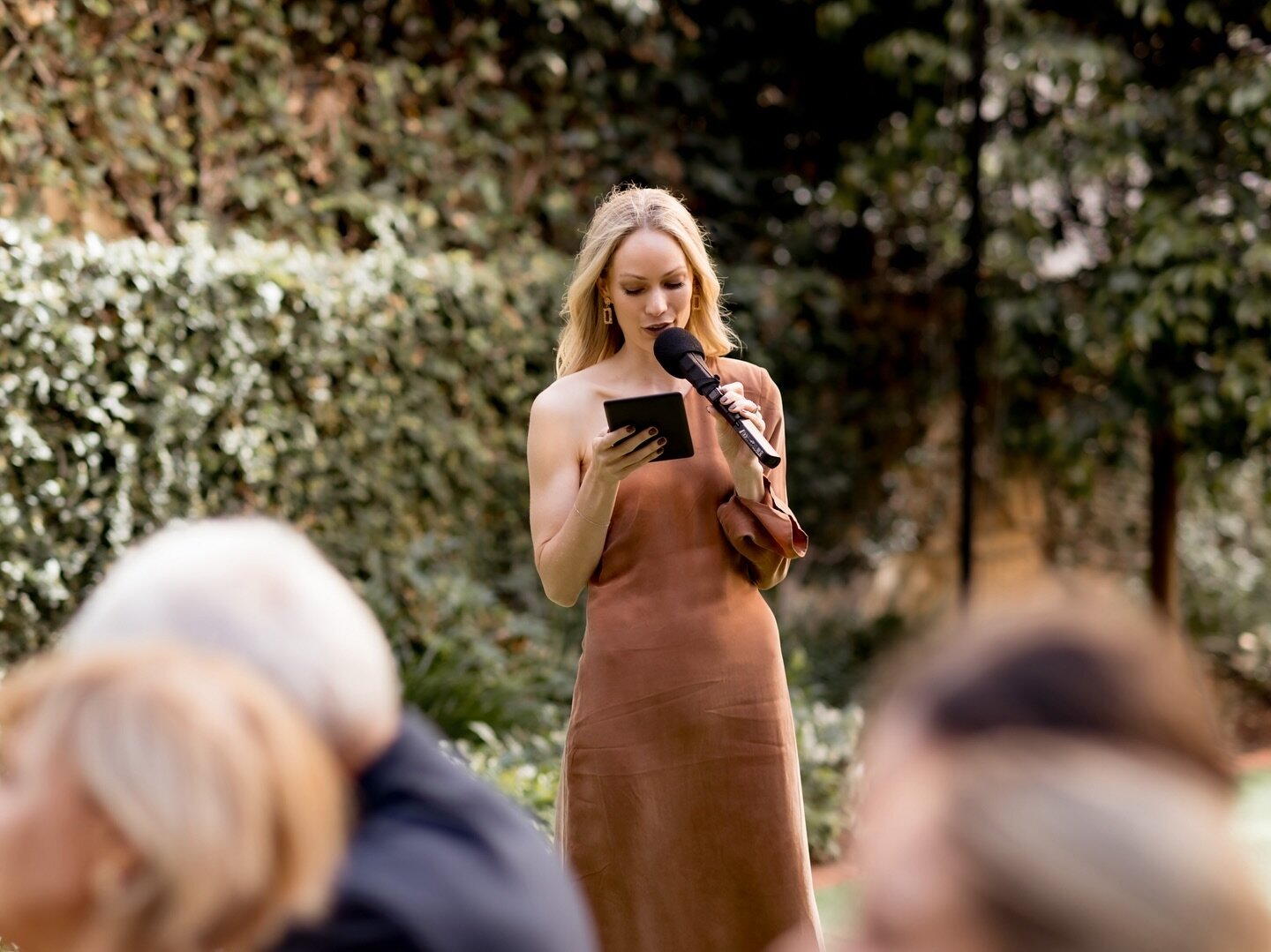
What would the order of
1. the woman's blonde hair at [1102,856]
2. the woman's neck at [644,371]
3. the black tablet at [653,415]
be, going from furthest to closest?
the woman's neck at [644,371] < the black tablet at [653,415] < the woman's blonde hair at [1102,856]

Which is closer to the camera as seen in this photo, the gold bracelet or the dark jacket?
the dark jacket

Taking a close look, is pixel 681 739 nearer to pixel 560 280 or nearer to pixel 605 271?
pixel 605 271

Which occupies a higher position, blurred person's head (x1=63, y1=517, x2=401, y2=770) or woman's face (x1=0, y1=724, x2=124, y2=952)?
blurred person's head (x1=63, y1=517, x2=401, y2=770)

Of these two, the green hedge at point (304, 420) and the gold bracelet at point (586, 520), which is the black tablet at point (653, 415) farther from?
the green hedge at point (304, 420)

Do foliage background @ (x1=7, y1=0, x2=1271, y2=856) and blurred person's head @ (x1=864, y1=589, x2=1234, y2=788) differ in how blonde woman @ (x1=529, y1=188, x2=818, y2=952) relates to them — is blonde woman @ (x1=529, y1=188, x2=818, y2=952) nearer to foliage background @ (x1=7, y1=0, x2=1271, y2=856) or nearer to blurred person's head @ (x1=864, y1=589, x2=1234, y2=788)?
blurred person's head @ (x1=864, y1=589, x2=1234, y2=788)

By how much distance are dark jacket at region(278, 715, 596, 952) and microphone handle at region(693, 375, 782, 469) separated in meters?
1.46

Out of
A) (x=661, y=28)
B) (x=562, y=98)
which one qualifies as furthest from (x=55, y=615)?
(x=661, y=28)

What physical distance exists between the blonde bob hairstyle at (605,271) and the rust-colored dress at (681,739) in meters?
0.33

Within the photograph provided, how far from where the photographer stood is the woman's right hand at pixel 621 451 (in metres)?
2.85

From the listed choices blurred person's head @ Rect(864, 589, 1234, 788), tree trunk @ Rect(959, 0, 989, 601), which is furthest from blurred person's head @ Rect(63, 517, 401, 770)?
tree trunk @ Rect(959, 0, 989, 601)

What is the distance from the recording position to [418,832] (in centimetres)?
135

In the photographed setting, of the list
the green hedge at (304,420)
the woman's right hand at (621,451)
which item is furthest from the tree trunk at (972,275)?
Answer: the woman's right hand at (621,451)

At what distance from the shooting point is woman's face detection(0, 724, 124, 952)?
45.7 inches

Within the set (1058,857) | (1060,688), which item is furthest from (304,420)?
(1058,857)
